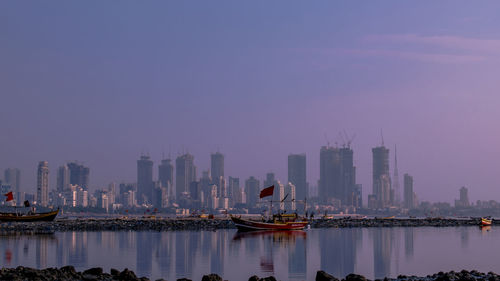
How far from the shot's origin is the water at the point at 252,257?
41.2 metres

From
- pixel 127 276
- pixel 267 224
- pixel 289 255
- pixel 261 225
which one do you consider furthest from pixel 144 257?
pixel 267 224

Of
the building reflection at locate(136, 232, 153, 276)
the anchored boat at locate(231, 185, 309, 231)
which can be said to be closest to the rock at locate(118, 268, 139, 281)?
the building reflection at locate(136, 232, 153, 276)

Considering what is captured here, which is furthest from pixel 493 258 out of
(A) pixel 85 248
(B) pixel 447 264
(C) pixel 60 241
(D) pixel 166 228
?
(D) pixel 166 228

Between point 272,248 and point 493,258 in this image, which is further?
point 272,248

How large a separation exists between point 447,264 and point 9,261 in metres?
30.9

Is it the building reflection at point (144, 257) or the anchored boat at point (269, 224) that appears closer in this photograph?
the building reflection at point (144, 257)

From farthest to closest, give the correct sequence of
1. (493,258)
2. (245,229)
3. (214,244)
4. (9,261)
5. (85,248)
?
1. (245,229)
2. (214,244)
3. (85,248)
4. (493,258)
5. (9,261)

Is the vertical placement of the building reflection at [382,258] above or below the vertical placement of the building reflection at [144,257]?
below

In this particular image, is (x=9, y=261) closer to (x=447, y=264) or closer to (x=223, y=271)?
(x=223, y=271)

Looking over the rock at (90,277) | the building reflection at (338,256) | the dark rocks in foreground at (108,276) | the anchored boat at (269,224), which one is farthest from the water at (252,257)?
the anchored boat at (269,224)

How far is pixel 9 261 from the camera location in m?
44.4

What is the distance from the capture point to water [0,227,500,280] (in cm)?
4116

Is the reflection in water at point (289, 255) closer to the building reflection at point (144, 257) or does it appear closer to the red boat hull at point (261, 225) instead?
the building reflection at point (144, 257)

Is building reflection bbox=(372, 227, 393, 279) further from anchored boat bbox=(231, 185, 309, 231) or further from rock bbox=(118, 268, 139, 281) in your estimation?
anchored boat bbox=(231, 185, 309, 231)
